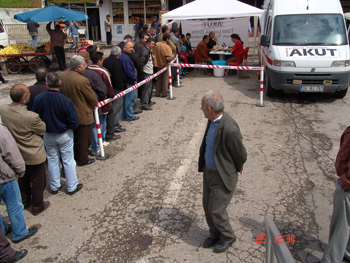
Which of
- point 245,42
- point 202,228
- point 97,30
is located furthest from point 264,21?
point 97,30

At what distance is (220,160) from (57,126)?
2518 mm

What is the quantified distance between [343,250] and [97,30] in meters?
23.3

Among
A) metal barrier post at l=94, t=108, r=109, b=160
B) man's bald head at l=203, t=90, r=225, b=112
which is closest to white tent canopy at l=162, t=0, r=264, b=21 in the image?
metal barrier post at l=94, t=108, r=109, b=160

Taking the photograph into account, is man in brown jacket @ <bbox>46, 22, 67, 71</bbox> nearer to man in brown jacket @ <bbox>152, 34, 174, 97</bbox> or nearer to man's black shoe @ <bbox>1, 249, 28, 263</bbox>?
man in brown jacket @ <bbox>152, 34, 174, 97</bbox>

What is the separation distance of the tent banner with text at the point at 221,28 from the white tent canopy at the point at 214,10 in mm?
2902

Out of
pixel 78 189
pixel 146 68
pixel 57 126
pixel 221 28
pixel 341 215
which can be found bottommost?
pixel 78 189

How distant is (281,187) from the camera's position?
197 inches

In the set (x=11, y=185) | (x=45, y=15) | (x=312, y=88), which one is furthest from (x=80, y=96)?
(x=45, y=15)

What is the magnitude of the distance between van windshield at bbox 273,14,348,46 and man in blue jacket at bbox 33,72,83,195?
265 inches

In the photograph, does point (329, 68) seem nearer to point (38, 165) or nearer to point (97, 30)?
point (38, 165)

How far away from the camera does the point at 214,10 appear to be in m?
12.2

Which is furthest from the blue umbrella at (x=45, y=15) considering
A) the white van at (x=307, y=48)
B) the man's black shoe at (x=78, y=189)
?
the man's black shoe at (x=78, y=189)

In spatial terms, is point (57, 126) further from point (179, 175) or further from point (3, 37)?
point (3, 37)

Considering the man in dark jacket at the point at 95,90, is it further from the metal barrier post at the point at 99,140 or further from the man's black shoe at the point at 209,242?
the man's black shoe at the point at 209,242
